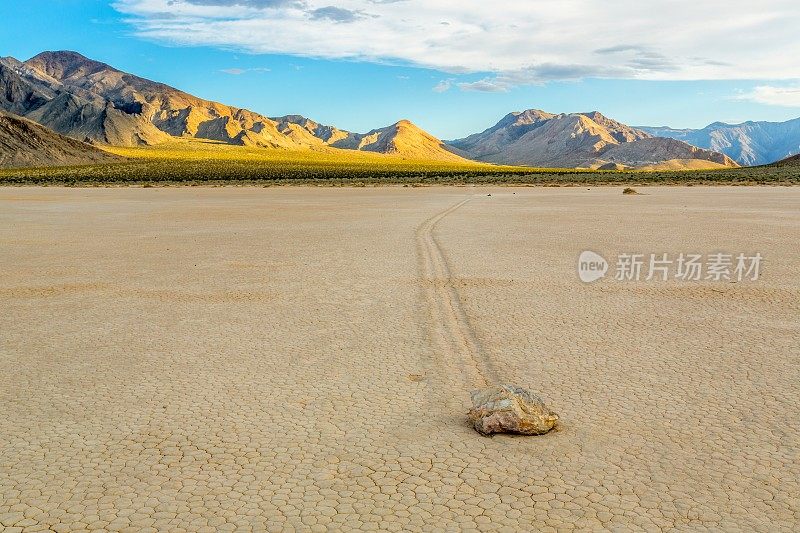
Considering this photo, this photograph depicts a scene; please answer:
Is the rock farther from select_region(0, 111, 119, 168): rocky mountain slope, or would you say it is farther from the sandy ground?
select_region(0, 111, 119, 168): rocky mountain slope

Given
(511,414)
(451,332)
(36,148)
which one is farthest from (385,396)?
(36,148)

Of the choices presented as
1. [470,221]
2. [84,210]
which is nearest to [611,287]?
[470,221]

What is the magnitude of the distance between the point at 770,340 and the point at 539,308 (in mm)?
2791

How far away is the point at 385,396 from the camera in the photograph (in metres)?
5.96

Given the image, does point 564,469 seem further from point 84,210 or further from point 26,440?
point 84,210

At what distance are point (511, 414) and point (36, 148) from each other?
129593 millimetres

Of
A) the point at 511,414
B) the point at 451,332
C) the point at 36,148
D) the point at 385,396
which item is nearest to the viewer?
the point at 511,414

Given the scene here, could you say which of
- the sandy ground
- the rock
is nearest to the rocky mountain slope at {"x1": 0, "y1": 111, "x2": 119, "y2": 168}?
the sandy ground

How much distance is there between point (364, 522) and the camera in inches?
154

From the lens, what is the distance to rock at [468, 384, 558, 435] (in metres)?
5.02

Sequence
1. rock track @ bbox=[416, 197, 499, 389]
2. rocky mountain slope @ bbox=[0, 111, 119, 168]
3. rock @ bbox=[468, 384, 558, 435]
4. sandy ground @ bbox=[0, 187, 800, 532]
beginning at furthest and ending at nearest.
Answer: rocky mountain slope @ bbox=[0, 111, 119, 168]
rock track @ bbox=[416, 197, 499, 389]
rock @ bbox=[468, 384, 558, 435]
sandy ground @ bbox=[0, 187, 800, 532]

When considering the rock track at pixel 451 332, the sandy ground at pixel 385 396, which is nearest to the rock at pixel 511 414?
the sandy ground at pixel 385 396

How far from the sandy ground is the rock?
0.28 ft

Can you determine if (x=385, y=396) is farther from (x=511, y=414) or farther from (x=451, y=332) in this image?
(x=451, y=332)
